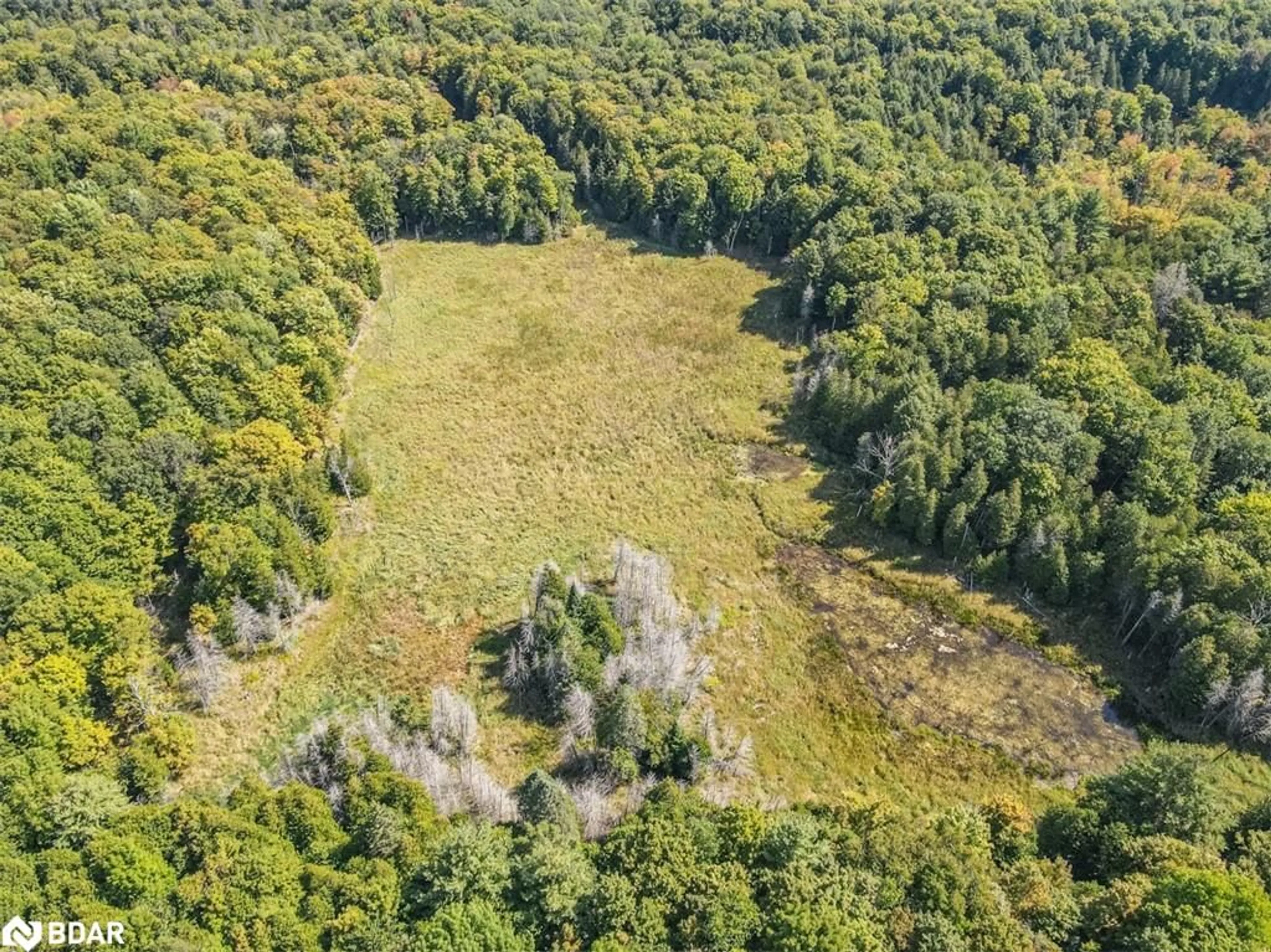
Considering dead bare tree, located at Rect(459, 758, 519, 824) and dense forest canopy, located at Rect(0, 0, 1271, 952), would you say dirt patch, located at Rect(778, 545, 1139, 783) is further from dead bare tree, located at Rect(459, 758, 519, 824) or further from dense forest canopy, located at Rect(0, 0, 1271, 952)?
Result: dead bare tree, located at Rect(459, 758, 519, 824)

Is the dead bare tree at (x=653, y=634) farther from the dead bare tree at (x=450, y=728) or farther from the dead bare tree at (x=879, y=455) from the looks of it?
the dead bare tree at (x=879, y=455)

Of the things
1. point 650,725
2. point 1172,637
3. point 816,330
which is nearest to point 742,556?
point 650,725

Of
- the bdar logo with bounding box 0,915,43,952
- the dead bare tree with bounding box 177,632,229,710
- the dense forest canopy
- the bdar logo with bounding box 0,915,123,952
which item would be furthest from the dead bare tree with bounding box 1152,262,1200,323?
the bdar logo with bounding box 0,915,43,952

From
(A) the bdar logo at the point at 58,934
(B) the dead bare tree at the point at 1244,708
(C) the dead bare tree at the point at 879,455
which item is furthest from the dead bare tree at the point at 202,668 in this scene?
(B) the dead bare tree at the point at 1244,708

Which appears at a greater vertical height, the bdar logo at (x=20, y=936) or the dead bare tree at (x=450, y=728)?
the bdar logo at (x=20, y=936)

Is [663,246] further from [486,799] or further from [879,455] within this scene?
[486,799]

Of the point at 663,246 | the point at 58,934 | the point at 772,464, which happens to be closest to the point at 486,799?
the point at 58,934

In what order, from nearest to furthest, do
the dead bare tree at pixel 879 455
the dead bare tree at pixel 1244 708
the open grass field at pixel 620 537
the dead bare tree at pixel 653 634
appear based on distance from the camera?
the dead bare tree at pixel 1244 708
the open grass field at pixel 620 537
the dead bare tree at pixel 653 634
the dead bare tree at pixel 879 455
